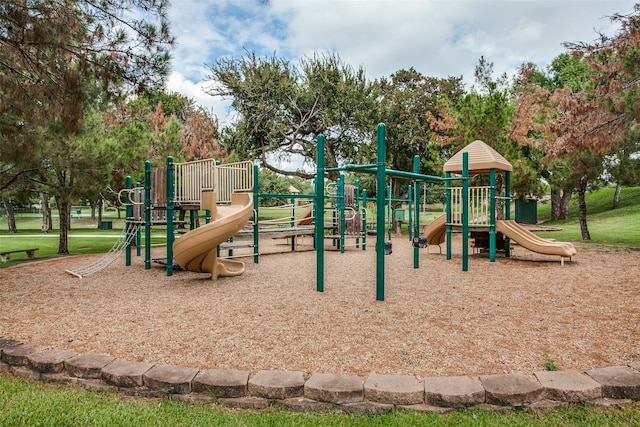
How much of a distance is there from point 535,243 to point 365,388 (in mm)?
7921

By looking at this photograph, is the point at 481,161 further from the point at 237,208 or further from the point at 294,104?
the point at 294,104

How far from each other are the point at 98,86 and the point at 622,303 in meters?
7.69

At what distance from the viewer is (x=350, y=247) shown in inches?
531

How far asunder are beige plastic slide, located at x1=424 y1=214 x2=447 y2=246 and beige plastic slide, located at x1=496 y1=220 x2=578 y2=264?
1.23 meters

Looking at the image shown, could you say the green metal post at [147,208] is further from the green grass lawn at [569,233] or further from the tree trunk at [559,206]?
the tree trunk at [559,206]

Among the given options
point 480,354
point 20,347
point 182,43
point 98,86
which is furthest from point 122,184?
point 480,354

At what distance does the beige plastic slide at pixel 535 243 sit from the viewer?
869 cm

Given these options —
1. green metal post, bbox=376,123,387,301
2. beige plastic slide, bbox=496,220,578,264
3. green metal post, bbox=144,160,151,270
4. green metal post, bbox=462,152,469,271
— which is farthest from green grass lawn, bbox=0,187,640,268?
green metal post, bbox=376,123,387,301

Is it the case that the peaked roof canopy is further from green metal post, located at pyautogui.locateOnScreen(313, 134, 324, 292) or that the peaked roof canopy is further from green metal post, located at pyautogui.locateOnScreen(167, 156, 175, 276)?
green metal post, located at pyautogui.locateOnScreen(167, 156, 175, 276)

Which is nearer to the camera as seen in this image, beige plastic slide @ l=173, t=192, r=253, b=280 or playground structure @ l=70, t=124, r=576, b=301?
playground structure @ l=70, t=124, r=576, b=301

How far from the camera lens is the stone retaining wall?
101 inches

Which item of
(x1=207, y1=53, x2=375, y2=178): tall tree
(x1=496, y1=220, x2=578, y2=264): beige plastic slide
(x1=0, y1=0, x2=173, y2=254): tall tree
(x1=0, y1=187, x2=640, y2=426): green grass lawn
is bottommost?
(x1=0, y1=187, x2=640, y2=426): green grass lawn

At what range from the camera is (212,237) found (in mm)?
6523

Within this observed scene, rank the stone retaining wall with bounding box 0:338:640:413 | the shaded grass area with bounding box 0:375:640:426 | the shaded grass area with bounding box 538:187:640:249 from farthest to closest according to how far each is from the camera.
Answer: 1. the shaded grass area with bounding box 538:187:640:249
2. the stone retaining wall with bounding box 0:338:640:413
3. the shaded grass area with bounding box 0:375:640:426
